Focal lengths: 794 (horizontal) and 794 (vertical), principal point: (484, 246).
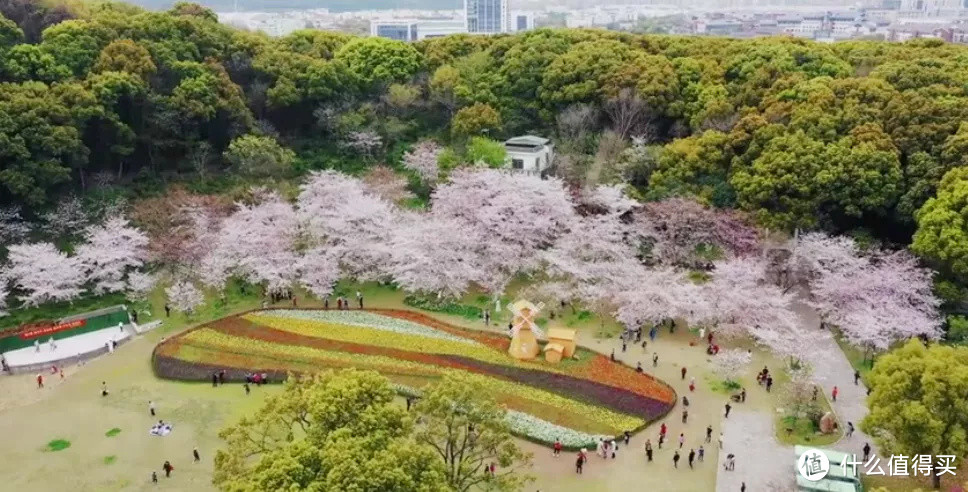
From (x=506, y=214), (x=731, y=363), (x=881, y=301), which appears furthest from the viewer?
(x=506, y=214)

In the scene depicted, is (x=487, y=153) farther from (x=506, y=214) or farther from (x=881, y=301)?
(x=881, y=301)

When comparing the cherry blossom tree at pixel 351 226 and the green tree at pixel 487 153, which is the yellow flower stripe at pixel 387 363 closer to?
the cherry blossom tree at pixel 351 226

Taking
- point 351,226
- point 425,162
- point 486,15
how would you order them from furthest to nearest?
1. point 486,15
2. point 425,162
3. point 351,226

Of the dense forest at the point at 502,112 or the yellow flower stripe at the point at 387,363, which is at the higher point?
the dense forest at the point at 502,112

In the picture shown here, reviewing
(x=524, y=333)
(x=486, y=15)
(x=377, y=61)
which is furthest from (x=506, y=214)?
(x=486, y=15)

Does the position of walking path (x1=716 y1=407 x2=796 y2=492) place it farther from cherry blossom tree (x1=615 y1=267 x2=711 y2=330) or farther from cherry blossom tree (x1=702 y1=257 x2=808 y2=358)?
cherry blossom tree (x1=615 y1=267 x2=711 y2=330)

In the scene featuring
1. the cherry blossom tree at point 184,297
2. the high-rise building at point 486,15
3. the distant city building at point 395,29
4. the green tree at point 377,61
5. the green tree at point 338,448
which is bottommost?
the cherry blossom tree at point 184,297

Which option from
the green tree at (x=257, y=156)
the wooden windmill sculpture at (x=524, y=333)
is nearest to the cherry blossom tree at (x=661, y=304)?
the wooden windmill sculpture at (x=524, y=333)
